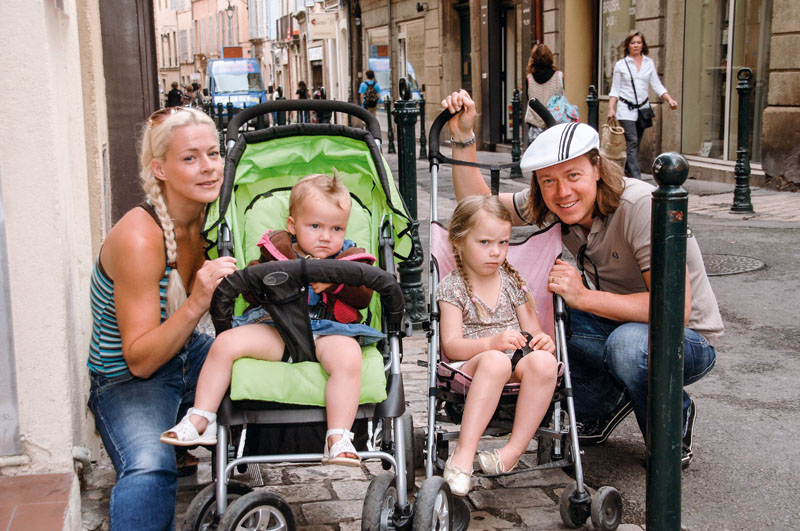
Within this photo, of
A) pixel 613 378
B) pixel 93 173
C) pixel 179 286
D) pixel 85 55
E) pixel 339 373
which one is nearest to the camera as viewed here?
pixel 339 373

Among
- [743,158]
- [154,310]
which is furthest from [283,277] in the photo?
[743,158]

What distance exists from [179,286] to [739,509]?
2.20 metres

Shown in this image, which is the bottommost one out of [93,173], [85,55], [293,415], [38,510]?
[38,510]

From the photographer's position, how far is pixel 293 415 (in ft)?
9.58

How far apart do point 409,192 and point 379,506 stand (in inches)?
133

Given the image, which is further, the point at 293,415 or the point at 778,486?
the point at 778,486

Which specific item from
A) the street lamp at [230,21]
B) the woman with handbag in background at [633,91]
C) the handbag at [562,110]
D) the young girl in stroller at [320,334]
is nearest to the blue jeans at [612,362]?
the young girl in stroller at [320,334]

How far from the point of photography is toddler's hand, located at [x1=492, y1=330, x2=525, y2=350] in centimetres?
337

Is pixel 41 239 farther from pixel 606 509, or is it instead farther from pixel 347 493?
pixel 606 509

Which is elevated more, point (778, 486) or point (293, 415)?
point (293, 415)

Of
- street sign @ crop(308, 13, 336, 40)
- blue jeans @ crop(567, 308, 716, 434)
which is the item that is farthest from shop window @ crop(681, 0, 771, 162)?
street sign @ crop(308, 13, 336, 40)

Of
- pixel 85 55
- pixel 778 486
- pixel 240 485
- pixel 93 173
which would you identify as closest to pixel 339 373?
pixel 240 485

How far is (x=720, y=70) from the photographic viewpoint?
12891mm

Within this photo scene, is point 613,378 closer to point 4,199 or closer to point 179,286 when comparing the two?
point 179,286
